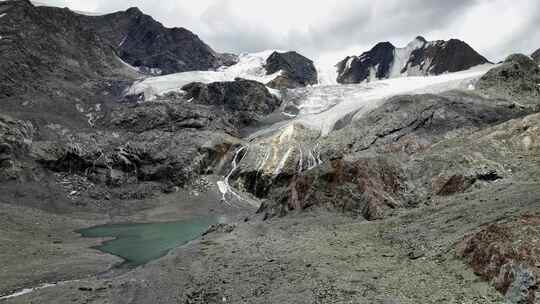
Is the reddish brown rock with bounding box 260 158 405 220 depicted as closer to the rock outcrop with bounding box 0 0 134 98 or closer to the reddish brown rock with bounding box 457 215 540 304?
the reddish brown rock with bounding box 457 215 540 304

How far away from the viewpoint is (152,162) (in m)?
87.4

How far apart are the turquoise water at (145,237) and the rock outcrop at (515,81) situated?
47283mm

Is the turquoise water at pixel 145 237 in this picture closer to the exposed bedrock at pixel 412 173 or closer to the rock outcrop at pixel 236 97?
the exposed bedrock at pixel 412 173

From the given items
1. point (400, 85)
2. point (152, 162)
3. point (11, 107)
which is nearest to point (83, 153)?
point (152, 162)

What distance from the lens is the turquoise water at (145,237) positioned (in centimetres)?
4125

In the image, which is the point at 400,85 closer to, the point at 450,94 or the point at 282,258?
the point at 450,94

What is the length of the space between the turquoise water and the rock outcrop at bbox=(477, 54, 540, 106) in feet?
155

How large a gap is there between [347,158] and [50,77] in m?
97.0

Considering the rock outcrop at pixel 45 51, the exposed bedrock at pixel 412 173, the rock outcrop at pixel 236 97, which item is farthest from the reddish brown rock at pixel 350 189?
the rock outcrop at pixel 45 51

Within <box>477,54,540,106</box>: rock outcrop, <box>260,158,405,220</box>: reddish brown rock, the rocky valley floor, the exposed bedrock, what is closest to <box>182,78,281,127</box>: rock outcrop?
the rocky valley floor

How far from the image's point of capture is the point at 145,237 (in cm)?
5272

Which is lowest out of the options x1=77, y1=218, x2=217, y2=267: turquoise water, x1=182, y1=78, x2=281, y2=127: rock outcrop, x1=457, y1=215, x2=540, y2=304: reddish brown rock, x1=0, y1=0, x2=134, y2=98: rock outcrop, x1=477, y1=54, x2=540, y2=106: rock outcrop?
x1=77, y1=218, x2=217, y2=267: turquoise water

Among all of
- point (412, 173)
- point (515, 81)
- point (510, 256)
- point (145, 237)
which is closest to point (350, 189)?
point (412, 173)

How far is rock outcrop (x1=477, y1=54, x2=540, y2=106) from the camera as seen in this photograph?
2648 inches
